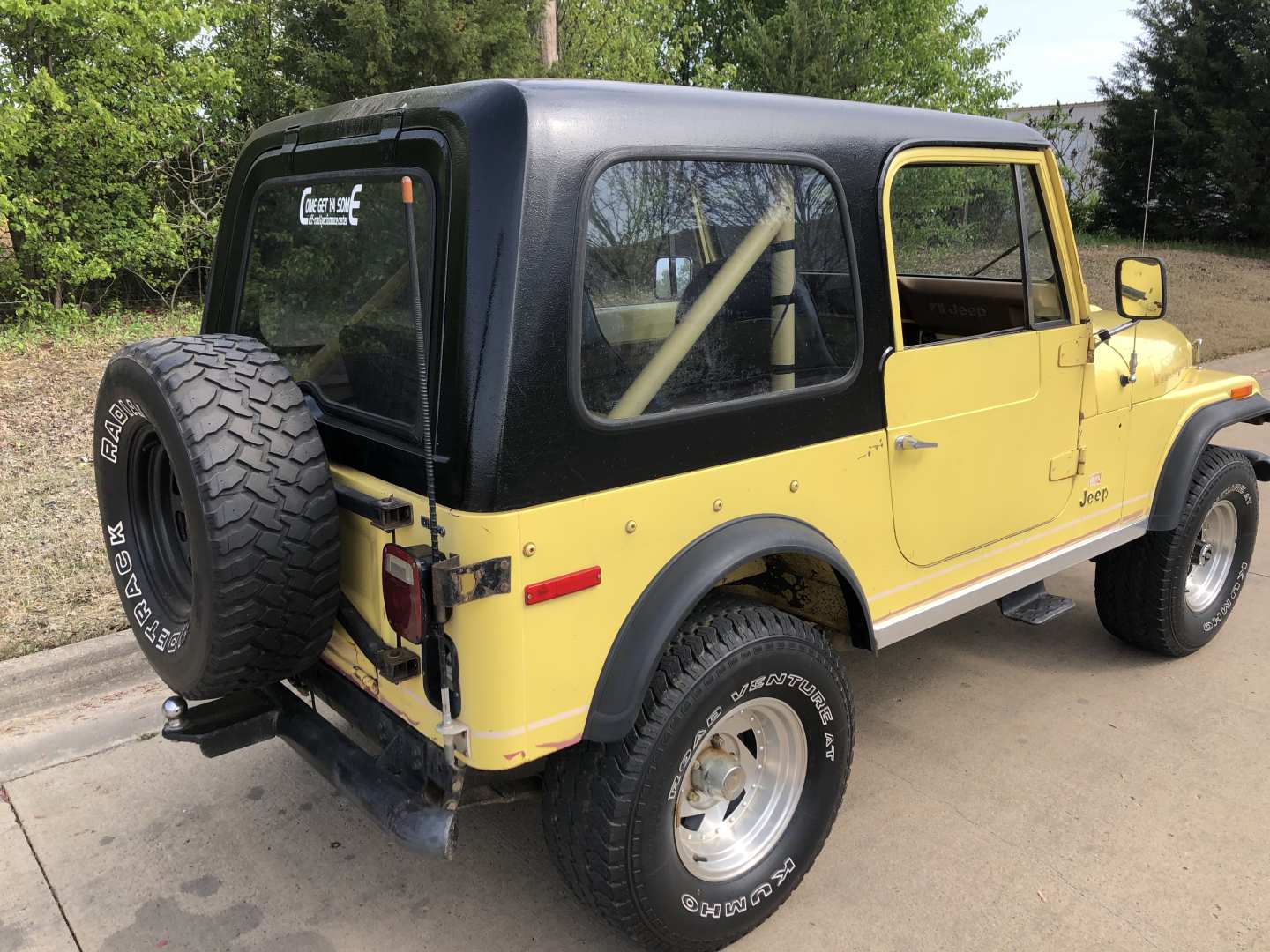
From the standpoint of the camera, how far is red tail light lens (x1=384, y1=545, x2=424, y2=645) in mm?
2041

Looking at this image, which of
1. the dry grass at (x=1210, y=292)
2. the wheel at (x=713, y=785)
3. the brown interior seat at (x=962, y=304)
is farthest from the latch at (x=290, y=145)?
the dry grass at (x=1210, y=292)

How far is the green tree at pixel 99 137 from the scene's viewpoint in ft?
26.7

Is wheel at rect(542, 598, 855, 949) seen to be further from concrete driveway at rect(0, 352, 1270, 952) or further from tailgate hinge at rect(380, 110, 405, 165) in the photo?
tailgate hinge at rect(380, 110, 405, 165)

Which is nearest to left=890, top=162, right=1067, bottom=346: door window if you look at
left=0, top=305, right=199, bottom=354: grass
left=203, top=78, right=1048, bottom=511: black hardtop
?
left=203, top=78, right=1048, bottom=511: black hardtop

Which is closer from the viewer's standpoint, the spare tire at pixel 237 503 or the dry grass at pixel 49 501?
the spare tire at pixel 237 503

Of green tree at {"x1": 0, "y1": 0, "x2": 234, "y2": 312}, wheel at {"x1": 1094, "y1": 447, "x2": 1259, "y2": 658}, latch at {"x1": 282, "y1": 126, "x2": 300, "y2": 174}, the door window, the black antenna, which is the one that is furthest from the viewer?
green tree at {"x1": 0, "y1": 0, "x2": 234, "y2": 312}

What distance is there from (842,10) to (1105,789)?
1489cm

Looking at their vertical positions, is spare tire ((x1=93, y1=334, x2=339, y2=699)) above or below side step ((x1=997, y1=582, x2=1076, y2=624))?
above

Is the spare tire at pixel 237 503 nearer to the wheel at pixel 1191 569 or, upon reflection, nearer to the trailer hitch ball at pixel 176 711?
the trailer hitch ball at pixel 176 711

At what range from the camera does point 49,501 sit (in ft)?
17.5

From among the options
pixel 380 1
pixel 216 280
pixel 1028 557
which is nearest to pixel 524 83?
pixel 216 280

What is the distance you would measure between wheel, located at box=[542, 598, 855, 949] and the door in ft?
2.08

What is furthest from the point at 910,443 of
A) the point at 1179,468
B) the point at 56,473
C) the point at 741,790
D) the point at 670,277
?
the point at 56,473

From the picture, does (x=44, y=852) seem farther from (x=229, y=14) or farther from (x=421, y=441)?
(x=229, y=14)
